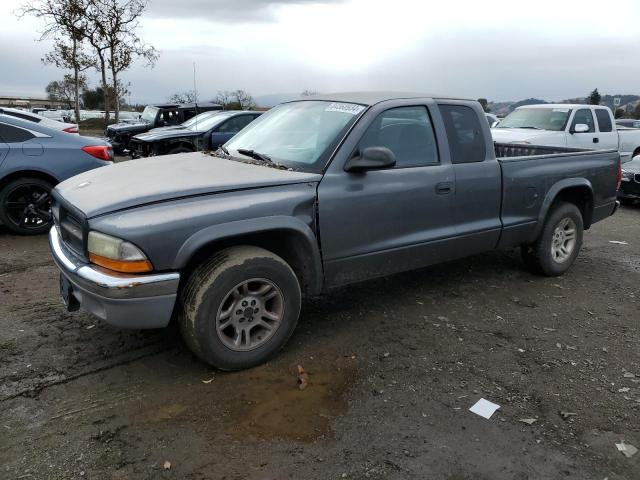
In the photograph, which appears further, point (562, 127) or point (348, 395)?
point (562, 127)

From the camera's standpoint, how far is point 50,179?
6.80 m

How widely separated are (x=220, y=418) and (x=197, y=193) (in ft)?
4.38

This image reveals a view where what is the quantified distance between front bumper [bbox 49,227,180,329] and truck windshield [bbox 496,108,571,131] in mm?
10220

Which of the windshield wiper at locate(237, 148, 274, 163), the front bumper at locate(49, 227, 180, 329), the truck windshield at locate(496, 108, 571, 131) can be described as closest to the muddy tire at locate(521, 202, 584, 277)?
the windshield wiper at locate(237, 148, 274, 163)

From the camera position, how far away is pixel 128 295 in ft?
9.89

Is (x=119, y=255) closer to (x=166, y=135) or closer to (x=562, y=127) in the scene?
(x=166, y=135)

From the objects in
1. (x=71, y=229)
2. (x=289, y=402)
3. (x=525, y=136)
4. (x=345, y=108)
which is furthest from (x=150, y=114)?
(x=289, y=402)

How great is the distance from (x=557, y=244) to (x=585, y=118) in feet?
24.0

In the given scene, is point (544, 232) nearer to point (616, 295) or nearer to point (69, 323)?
point (616, 295)

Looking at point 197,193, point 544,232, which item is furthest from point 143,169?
point 544,232

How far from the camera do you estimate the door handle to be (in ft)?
14.1

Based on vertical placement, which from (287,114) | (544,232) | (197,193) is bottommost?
(544,232)

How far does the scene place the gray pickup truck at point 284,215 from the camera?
3.12 m

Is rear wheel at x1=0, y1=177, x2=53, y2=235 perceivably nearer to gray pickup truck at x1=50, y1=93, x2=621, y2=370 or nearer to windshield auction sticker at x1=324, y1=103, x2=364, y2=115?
gray pickup truck at x1=50, y1=93, x2=621, y2=370
